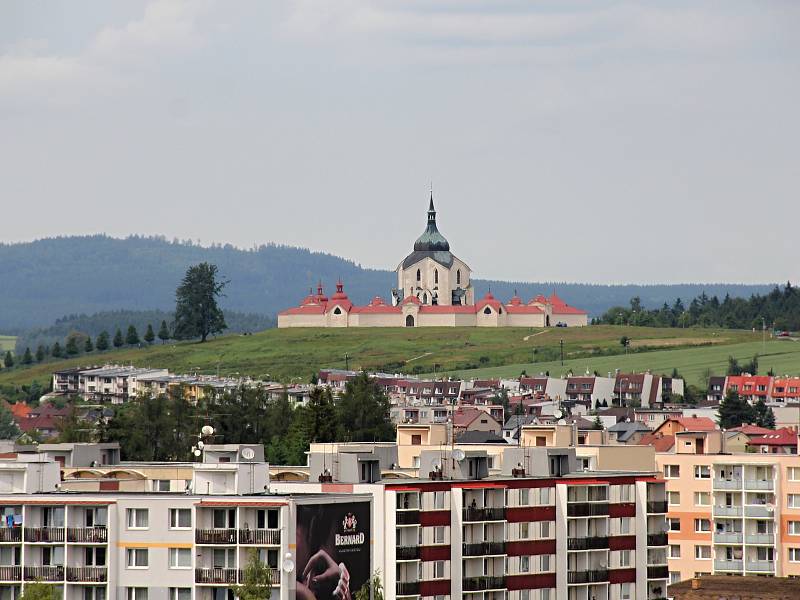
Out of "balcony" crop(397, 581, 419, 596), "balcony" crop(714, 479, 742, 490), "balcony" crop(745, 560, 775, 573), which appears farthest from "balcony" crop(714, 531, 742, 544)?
"balcony" crop(397, 581, 419, 596)

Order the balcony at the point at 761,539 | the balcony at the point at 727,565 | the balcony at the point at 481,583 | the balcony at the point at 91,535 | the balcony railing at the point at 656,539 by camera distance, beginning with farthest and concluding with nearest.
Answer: the balcony at the point at 761,539 → the balcony at the point at 727,565 → the balcony railing at the point at 656,539 → the balcony at the point at 481,583 → the balcony at the point at 91,535

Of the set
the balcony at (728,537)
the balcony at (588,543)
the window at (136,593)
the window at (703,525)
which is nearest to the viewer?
the window at (136,593)

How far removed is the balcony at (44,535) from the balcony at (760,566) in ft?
121

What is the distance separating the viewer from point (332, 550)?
7094 centimetres

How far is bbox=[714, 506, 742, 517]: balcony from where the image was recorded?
9936 cm

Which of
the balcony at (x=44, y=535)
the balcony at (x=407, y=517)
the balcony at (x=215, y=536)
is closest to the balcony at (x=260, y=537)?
the balcony at (x=215, y=536)

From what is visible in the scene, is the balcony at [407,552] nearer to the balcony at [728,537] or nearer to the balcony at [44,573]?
the balcony at [44,573]

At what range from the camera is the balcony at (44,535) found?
7069cm

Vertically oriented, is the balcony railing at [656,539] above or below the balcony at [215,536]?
below

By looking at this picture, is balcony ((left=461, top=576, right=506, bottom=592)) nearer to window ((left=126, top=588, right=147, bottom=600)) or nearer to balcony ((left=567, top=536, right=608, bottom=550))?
balcony ((left=567, top=536, right=608, bottom=550))

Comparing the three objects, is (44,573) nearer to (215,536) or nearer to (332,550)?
(215,536)

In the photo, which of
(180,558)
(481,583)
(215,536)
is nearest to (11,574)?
(180,558)

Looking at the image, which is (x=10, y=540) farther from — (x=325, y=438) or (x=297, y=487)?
(x=325, y=438)

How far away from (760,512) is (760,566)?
232 centimetres
